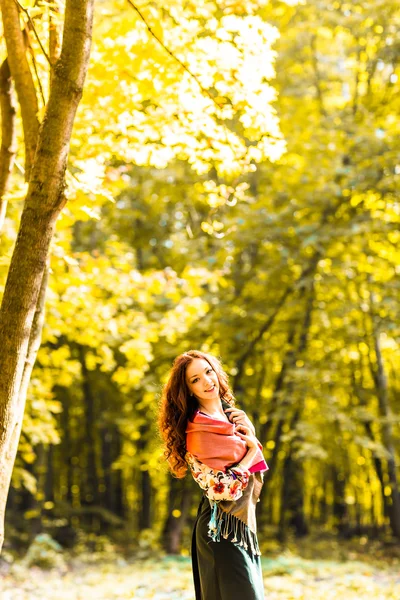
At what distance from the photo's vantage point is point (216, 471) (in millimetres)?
3061

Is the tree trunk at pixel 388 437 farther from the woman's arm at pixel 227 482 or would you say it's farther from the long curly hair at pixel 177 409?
the woman's arm at pixel 227 482

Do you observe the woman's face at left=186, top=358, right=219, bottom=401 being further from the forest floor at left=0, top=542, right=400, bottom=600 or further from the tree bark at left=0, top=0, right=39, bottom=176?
the forest floor at left=0, top=542, right=400, bottom=600

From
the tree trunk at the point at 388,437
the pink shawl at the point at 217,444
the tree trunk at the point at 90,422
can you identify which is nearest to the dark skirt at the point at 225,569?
the pink shawl at the point at 217,444

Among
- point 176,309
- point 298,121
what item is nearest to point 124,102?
point 176,309

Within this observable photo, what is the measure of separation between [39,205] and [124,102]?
1908mm

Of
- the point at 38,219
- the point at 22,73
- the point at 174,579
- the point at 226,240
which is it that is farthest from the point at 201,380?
the point at 226,240

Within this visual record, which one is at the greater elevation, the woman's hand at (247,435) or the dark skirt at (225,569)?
the woman's hand at (247,435)

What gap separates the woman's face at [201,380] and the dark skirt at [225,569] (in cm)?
53

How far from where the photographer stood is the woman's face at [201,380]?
3.22 metres

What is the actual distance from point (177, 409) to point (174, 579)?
6.77 meters

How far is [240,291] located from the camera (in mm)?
11328

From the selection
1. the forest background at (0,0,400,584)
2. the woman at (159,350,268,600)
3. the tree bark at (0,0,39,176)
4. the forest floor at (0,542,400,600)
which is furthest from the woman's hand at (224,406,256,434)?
the forest floor at (0,542,400,600)

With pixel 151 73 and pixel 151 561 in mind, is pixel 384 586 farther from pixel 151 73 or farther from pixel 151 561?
pixel 151 73

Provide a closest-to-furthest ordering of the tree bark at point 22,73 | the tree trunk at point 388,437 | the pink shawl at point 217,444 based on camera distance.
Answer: the pink shawl at point 217,444
the tree bark at point 22,73
the tree trunk at point 388,437
